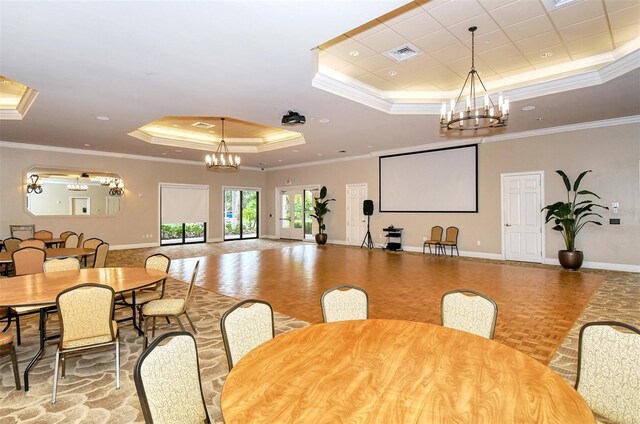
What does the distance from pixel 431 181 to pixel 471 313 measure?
823cm

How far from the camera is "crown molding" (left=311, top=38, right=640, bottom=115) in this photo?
4852mm

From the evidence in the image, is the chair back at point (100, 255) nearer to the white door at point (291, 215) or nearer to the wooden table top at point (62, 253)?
the wooden table top at point (62, 253)

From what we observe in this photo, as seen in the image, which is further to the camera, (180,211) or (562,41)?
(180,211)

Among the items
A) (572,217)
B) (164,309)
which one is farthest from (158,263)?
(572,217)

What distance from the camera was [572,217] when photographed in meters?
7.53

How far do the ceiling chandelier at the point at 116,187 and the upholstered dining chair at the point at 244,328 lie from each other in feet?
36.0

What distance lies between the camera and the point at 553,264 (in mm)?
8055

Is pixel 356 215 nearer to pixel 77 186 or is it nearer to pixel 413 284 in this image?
pixel 413 284

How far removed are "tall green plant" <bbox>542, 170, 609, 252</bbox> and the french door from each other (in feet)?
36.6

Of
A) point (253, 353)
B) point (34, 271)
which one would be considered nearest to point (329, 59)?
point (253, 353)

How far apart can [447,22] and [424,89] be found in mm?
2495

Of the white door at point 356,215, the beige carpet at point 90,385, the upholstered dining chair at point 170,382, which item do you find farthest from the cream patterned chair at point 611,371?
the white door at point 356,215

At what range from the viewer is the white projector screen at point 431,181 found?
30.9 feet

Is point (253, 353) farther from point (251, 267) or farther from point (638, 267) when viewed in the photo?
point (638, 267)
